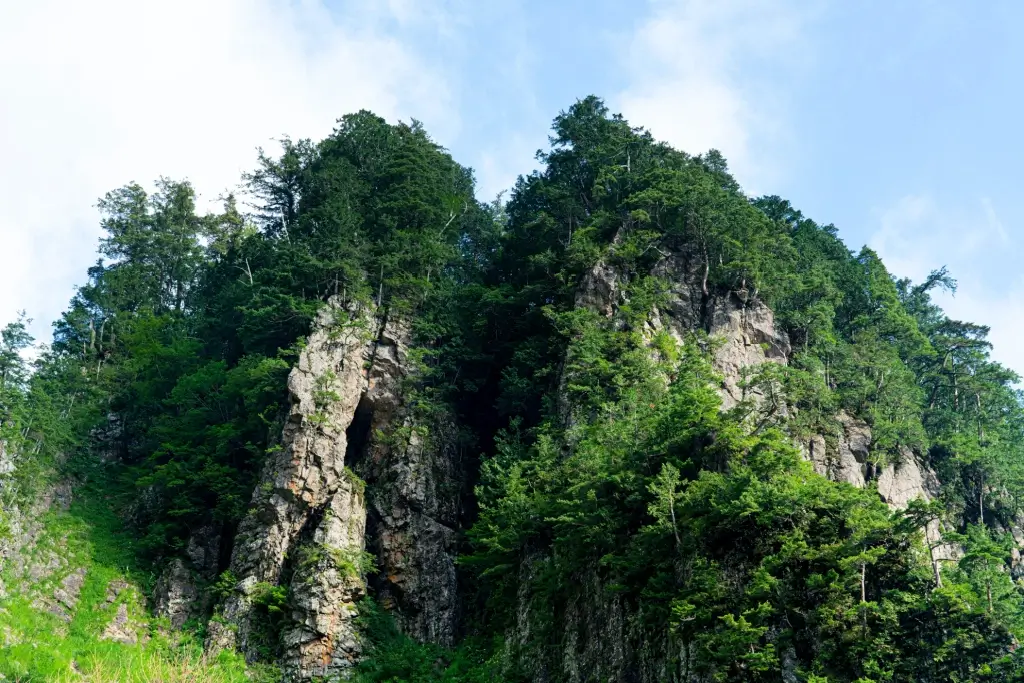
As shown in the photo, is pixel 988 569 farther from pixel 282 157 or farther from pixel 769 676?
pixel 282 157

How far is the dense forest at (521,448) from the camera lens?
67.6ft

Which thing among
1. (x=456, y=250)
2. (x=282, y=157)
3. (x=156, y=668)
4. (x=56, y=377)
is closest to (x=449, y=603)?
(x=156, y=668)

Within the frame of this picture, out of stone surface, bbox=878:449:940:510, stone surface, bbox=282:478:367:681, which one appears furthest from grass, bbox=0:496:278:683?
stone surface, bbox=878:449:940:510

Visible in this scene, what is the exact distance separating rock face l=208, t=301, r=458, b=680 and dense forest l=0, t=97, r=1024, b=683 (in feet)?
0.40

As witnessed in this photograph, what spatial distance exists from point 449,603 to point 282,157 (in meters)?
25.0

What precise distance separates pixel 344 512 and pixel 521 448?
645 centimetres

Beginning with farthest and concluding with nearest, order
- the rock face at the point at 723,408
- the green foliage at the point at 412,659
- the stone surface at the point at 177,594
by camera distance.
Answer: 1. the stone surface at the point at 177,594
2. the green foliage at the point at 412,659
3. the rock face at the point at 723,408

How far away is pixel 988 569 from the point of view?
1933 cm

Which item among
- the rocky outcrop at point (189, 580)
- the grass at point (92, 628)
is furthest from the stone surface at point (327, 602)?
the rocky outcrop at point (189, 580)

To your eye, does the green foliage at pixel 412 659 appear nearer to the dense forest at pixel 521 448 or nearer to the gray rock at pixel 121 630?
the dense forest at pixel 521 448

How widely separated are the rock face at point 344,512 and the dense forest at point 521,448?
12cm

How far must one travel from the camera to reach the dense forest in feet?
67.6

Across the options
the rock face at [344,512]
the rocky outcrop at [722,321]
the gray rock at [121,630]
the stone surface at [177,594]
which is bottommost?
the gray rock at [121,630]

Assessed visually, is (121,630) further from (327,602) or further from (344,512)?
(344,512)
